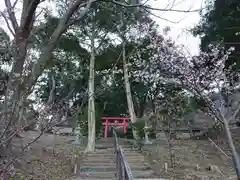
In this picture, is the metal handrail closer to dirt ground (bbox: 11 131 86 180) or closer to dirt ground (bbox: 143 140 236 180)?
dirt ground (bbox: 11 131 86 180)

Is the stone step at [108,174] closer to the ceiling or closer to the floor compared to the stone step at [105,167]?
closer to the floor

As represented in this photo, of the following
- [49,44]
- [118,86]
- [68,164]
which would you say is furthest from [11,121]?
[118,86]

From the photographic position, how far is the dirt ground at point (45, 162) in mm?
6684

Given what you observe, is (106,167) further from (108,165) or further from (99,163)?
(99,163)

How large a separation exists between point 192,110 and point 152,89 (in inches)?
163

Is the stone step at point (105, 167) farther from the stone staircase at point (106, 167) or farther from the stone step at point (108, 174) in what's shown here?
the stone step at point (108, 174)

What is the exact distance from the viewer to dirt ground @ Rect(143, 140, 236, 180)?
7.32 metres

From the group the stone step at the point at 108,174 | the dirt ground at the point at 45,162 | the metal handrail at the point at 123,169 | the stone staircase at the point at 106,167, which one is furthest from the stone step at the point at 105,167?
the metal handrail at the point at 123,169

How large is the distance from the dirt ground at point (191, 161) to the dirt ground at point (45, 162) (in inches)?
93.8

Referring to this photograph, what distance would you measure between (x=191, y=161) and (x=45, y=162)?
4.37 meters

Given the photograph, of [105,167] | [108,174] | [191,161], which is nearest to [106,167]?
[105,167]

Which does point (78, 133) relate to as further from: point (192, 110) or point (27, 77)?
point (27, 77)

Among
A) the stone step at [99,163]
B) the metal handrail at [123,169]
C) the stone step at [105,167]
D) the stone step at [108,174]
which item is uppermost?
the metal handrail at [123,169]

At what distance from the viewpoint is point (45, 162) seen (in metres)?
8.06
